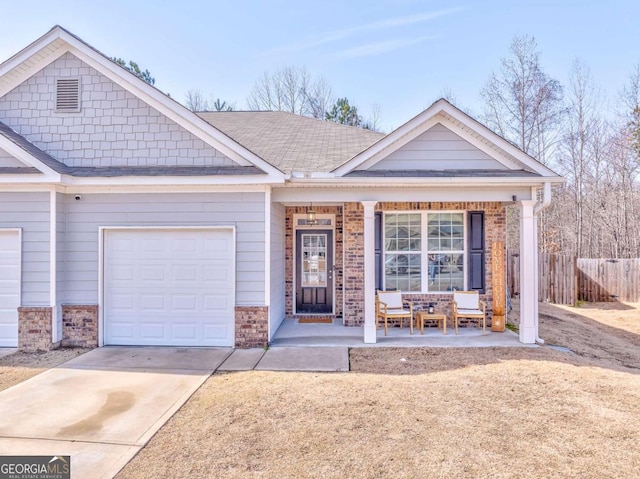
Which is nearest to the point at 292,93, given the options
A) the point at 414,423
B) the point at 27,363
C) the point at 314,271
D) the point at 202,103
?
the point at 202,103

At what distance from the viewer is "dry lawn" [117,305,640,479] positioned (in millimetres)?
3330

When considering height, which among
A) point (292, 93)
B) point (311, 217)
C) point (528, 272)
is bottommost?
point (528, 272)

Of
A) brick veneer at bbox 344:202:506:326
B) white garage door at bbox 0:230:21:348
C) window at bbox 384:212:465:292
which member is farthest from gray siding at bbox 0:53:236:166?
window at bbox 384:212:465:292

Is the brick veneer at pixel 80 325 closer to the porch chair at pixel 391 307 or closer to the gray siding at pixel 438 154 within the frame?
the porch chair at pixel 391 307

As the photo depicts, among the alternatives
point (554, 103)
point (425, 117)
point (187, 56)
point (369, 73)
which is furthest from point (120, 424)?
point (554, 103)

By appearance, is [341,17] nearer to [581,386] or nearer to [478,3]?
[478,3]

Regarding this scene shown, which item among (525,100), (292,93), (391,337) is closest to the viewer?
(391,337)

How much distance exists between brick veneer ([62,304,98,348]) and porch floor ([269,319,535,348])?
131 inches

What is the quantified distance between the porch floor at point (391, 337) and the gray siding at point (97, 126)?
3716 millimetres

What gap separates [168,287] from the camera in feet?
23.7

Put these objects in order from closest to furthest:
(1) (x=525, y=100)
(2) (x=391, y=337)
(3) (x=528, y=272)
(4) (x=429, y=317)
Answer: (3) (x=528, y=272), (2) (x=391, y=337), (4) (x=429, y=317), (1) (x=525, y=100)

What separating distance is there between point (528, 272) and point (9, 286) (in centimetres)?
968

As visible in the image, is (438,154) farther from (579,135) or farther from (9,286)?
(579,135)

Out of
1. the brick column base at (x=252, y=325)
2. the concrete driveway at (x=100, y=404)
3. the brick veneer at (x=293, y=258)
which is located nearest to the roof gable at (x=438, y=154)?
the brick veneer at (x=293, y=258)
